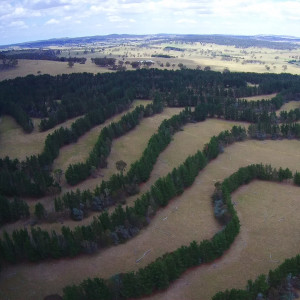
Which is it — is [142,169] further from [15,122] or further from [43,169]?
[15,122]

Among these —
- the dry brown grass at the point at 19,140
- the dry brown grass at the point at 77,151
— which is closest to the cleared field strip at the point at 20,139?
the dry brown grass at the point at 19,140

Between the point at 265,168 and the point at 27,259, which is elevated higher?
the point at 265,168

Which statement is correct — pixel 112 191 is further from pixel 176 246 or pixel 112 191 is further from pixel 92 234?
pixel 176 246

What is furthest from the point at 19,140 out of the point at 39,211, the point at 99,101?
the point at 39,211

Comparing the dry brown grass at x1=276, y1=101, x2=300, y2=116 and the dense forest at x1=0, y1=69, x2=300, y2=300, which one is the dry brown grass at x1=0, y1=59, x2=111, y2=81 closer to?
the dense forest at x1=0, y1=69, x2=300, y2=300

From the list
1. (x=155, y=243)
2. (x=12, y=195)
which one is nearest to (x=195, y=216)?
(x=155, y=243)
